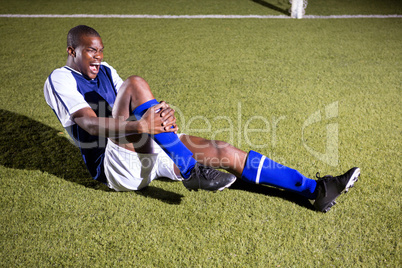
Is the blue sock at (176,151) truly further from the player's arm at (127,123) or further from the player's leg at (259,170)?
the player's leg at (259,170)

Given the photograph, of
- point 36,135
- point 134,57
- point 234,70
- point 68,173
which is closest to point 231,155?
point 68,173

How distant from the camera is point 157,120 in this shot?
1764 millimetres

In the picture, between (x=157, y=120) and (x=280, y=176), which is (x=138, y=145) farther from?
(x=280, y=176)

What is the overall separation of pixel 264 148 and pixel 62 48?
3.66 metres

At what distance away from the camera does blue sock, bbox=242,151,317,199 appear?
6.26 feet

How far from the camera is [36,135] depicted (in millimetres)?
2855

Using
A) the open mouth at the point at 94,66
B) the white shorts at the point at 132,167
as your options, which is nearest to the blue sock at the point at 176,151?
the white shorts at the point at 132,167

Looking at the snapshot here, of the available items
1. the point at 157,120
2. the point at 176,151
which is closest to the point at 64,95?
the point at 157,120

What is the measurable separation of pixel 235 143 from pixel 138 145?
0.99 meters

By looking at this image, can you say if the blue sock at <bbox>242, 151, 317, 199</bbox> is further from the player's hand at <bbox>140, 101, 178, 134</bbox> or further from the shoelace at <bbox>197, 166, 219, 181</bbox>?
the player's hand at <bbox>140, 101, 178, 134</bbox>

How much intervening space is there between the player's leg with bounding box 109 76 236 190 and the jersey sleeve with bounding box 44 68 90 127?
0.22m

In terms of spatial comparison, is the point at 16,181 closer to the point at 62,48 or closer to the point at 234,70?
the point at 234,70

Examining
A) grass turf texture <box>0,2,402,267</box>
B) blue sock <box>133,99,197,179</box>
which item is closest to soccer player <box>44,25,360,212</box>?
blue sock <box>133,99,197,179</box>

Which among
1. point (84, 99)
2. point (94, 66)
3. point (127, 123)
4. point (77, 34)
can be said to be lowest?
point (127, 123)
